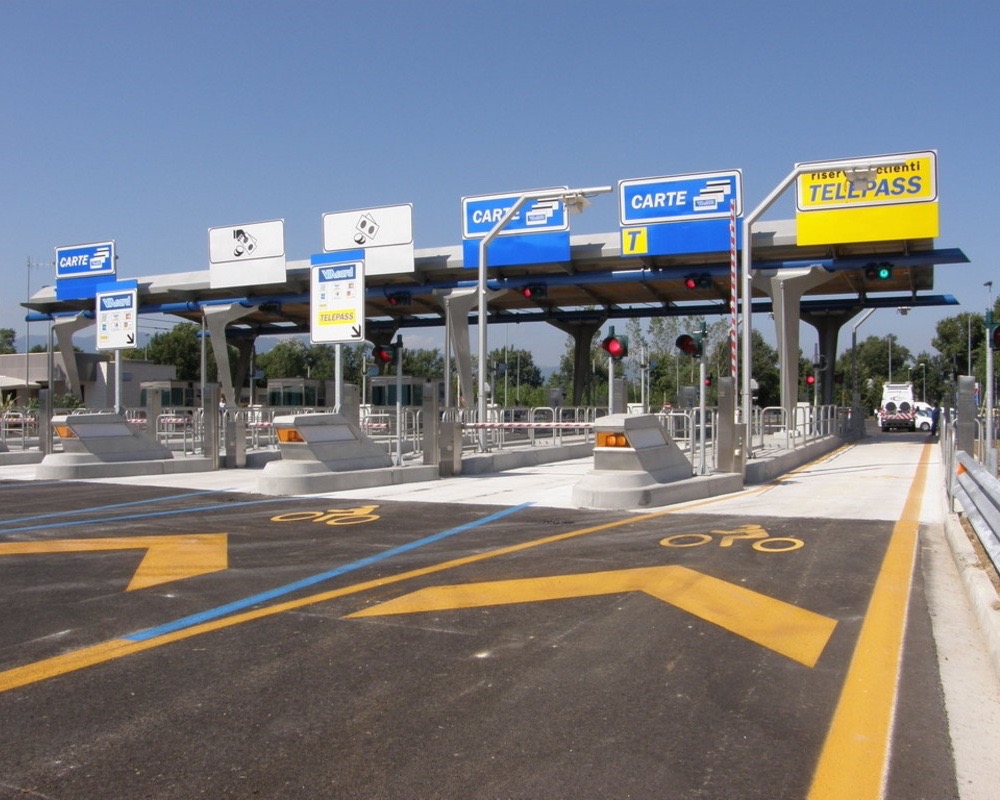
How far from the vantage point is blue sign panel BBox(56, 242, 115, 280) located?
29.6 meters

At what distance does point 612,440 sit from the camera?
12.5m

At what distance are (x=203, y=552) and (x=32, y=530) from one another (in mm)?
2906

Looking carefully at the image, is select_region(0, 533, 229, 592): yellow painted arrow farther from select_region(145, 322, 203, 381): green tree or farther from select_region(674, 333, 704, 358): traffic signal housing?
select_region(145, 322, 203, 381): green tree

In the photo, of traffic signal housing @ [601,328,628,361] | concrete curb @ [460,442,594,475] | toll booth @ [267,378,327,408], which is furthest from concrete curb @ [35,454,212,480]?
toll booth @ [267,378,327,408]

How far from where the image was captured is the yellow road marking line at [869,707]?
3711 mm

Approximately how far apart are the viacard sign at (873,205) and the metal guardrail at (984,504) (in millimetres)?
17463

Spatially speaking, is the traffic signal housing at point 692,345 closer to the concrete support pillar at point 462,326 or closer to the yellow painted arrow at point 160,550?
the yellow painted arrow at point 160,550

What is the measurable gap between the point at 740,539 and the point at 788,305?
20551mm

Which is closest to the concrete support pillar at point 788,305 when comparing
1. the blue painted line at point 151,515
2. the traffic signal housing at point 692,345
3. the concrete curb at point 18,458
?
the traffic signal housing at point 692,345

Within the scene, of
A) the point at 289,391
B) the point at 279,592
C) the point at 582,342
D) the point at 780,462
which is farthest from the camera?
the point at 289,391

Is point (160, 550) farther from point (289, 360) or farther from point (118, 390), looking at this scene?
point (289, 360)

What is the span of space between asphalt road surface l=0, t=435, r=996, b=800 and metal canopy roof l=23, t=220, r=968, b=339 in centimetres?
1992

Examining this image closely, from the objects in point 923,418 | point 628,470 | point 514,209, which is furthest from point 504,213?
point 923,418

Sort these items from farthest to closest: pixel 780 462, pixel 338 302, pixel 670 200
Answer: pixel 670 200, pixel 338 302, pixel 780 462
